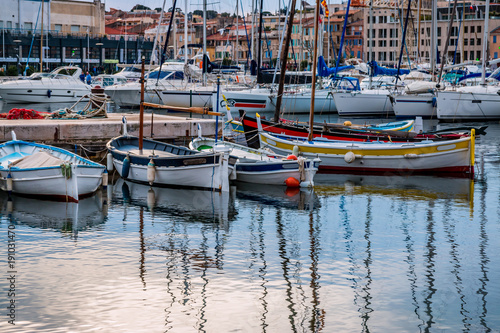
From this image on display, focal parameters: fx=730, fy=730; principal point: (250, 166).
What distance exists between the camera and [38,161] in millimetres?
20859

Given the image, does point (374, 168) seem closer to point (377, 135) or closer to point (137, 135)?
point (377, 135)

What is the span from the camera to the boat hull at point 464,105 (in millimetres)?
47688

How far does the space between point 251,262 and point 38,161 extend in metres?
8.79

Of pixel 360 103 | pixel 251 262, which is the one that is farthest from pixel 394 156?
pixel 360 103

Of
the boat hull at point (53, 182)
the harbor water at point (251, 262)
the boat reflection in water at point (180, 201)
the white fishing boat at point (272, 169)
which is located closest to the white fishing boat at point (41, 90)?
the boat reflection in water at point (180, 201)

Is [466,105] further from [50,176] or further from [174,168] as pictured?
[50,176]

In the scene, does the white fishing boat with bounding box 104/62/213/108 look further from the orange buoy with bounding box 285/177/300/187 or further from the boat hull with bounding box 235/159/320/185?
the orange buoy with bounding box 285/177/300/187

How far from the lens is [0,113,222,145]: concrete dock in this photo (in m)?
24.6

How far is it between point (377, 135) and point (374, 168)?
8.63ft

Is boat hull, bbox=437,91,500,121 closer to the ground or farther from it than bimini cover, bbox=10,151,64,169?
farther from it

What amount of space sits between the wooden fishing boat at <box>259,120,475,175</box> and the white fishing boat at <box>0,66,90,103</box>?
39.2 meters

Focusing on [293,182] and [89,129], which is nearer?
[293,182]

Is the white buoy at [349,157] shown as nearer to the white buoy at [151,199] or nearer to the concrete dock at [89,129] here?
the concrete dock at [89,129]

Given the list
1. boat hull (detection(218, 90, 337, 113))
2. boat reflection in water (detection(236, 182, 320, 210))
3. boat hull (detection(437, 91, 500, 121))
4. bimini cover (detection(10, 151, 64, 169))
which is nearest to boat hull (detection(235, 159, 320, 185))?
boat reflection in water (detection(236, 182, 320, 210))
